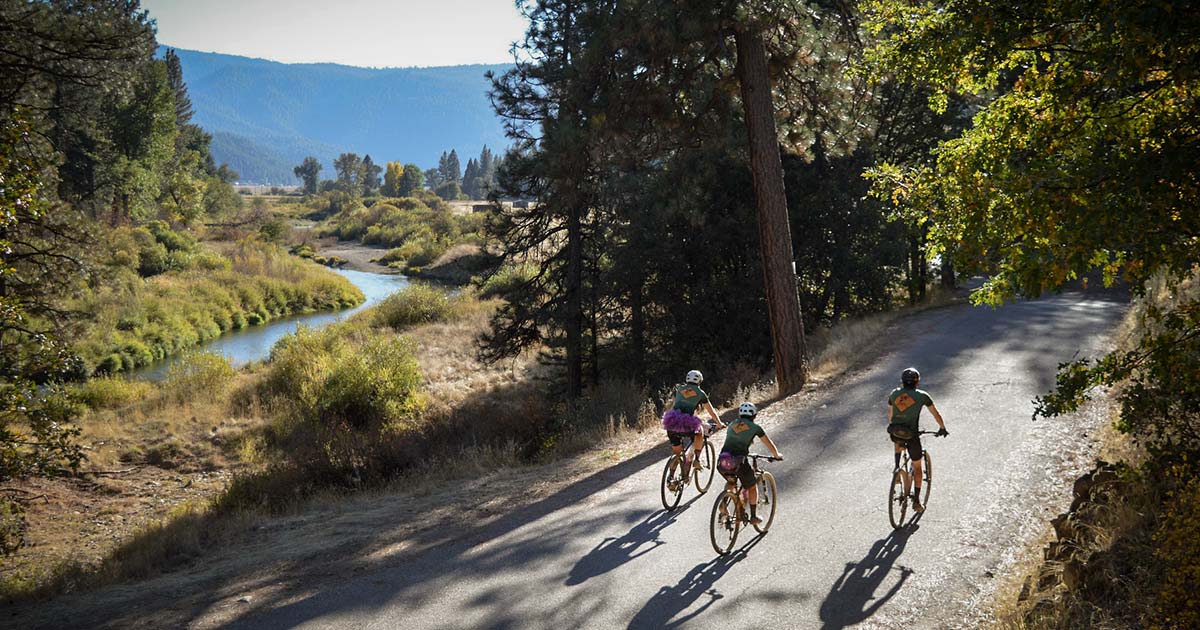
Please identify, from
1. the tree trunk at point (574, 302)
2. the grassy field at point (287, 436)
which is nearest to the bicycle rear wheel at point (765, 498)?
the grassy field at point (287, 436)

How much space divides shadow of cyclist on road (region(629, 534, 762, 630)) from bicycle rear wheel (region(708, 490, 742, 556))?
131 mm

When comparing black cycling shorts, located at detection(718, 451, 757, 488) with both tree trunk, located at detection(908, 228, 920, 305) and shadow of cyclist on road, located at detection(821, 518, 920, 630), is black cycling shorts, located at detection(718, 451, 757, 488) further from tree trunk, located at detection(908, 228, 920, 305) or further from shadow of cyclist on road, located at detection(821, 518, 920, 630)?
tree trunk, located at detection(908, 228, 920, 305)

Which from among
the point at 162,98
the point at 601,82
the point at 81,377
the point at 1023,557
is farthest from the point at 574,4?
the point at 162,98

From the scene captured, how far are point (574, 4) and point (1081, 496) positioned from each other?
17.6 metres

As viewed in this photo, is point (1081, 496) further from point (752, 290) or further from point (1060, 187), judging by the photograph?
point (752, 290)

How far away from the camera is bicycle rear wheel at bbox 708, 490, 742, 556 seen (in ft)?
28.5

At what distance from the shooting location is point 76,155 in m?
42.8

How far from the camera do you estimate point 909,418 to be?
8867 millimetres

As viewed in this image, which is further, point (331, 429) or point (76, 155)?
point (76, 155)

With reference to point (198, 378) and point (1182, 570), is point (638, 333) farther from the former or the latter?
point (1182, 570)

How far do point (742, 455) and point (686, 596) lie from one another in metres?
1.66

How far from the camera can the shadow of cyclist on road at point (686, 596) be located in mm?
7367

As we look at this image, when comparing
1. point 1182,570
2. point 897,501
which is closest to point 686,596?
point 897,501

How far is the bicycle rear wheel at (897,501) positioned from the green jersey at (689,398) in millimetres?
2432
